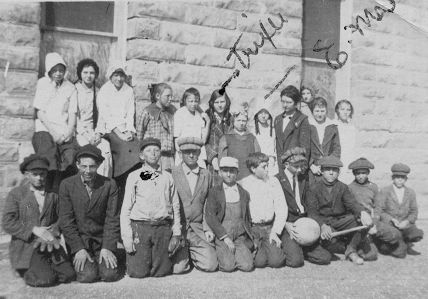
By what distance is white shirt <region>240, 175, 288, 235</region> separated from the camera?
5137 mm

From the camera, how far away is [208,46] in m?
6.05

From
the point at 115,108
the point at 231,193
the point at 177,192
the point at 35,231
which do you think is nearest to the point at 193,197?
the point at 177,192

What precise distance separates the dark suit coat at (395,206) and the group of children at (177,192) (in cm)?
1

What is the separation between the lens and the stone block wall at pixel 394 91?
720 cm

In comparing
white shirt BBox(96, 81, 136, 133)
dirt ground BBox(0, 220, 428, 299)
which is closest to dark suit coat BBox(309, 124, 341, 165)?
dirt ground BBox(0, 220, 428, 299)

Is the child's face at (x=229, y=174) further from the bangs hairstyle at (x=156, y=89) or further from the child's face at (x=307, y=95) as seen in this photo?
the child's face at (x=307, y=95)

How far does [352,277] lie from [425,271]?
947mm

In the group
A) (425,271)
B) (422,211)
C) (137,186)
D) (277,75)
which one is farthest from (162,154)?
(422,211)

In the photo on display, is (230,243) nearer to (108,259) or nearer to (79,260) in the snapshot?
(108,259)

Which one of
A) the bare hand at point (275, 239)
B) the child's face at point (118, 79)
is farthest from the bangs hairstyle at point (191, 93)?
the bare hand at point (275, 239)

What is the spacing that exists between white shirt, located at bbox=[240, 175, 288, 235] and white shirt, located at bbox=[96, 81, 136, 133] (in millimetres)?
1467

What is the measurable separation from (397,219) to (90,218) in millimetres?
3641

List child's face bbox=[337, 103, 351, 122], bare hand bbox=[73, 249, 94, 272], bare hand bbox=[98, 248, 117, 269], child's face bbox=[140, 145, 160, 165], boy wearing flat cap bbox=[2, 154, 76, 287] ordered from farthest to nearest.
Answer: child's face bbox=[337, 103, 351, 122], child's face bbox=[140, 145, 160, 165], bare hand bbox=[98, 248, 117, 269], bare hand bbox=[73, 249, 94, 272], boy wearing flat cap bbox=[2, 154, 76, 287]

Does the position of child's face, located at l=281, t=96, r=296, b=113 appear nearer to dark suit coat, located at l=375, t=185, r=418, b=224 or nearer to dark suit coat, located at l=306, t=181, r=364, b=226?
dark suit coat, located at l=306, t=181, r=364, b=226
